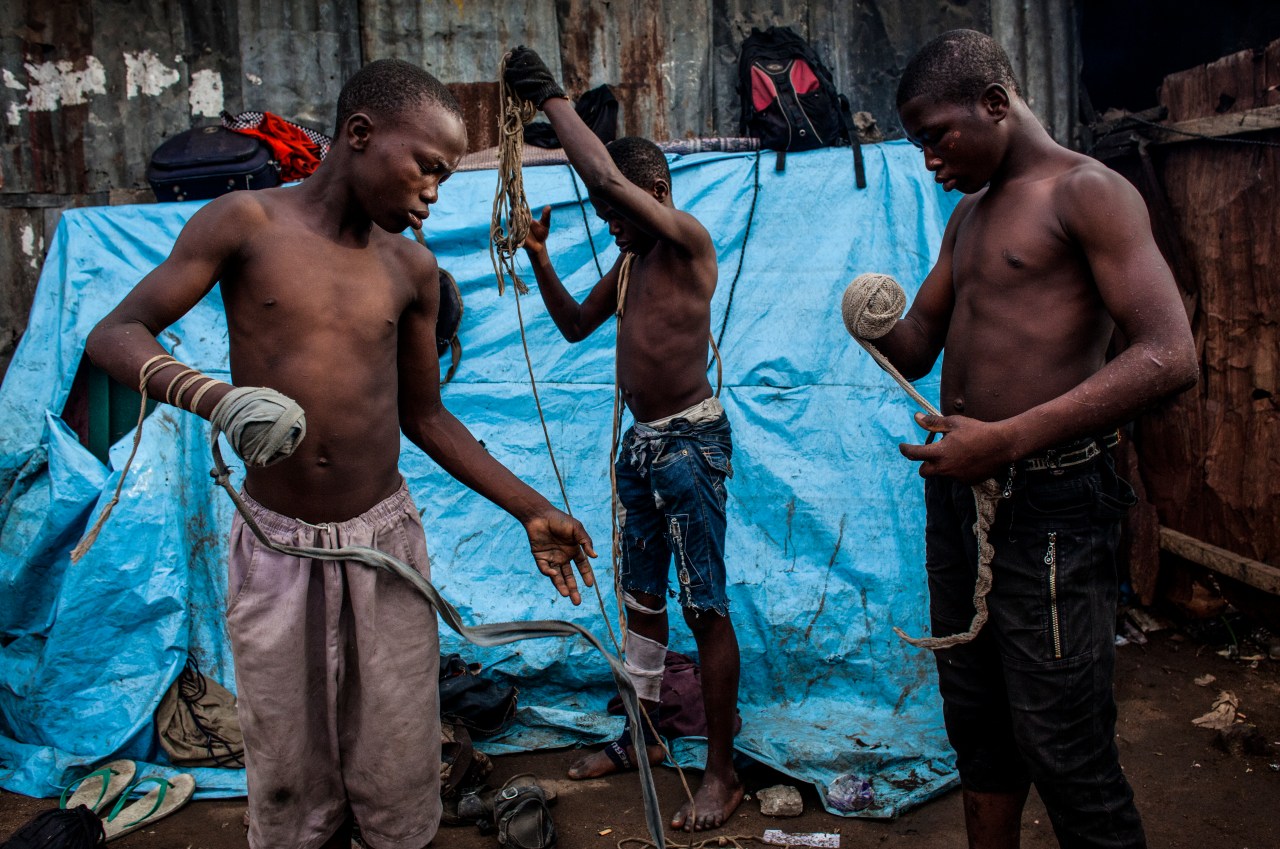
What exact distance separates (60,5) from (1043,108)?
5.23m

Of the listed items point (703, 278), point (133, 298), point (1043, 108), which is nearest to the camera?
Result: point (133, 298)

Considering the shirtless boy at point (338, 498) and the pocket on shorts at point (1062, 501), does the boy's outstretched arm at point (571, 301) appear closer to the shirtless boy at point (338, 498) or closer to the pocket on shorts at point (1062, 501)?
the shirtless boy at point (338, 498)

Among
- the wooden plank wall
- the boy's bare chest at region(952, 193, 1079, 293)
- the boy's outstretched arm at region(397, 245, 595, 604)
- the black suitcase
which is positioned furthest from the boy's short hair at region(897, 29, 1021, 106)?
the black suitcase

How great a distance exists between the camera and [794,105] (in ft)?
15.4

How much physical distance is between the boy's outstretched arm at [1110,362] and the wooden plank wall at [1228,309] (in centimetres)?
294

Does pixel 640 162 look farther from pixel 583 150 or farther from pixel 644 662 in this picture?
pixel 644 662

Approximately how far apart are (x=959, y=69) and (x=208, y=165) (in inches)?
148

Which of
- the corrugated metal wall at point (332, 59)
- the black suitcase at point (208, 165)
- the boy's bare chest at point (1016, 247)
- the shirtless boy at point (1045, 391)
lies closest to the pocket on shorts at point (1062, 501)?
the shirtless boy at point (1045, 391)

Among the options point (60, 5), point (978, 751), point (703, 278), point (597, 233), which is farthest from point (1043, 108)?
point (60, 5)

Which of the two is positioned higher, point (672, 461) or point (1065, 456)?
point (1065, 456)

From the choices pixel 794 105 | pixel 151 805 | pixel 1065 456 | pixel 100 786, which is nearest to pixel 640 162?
pixel 794 105

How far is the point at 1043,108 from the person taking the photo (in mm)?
5320

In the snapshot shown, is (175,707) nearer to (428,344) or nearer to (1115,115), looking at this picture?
(428,344)

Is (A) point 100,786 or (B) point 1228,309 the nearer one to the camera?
(A) point 100,786
